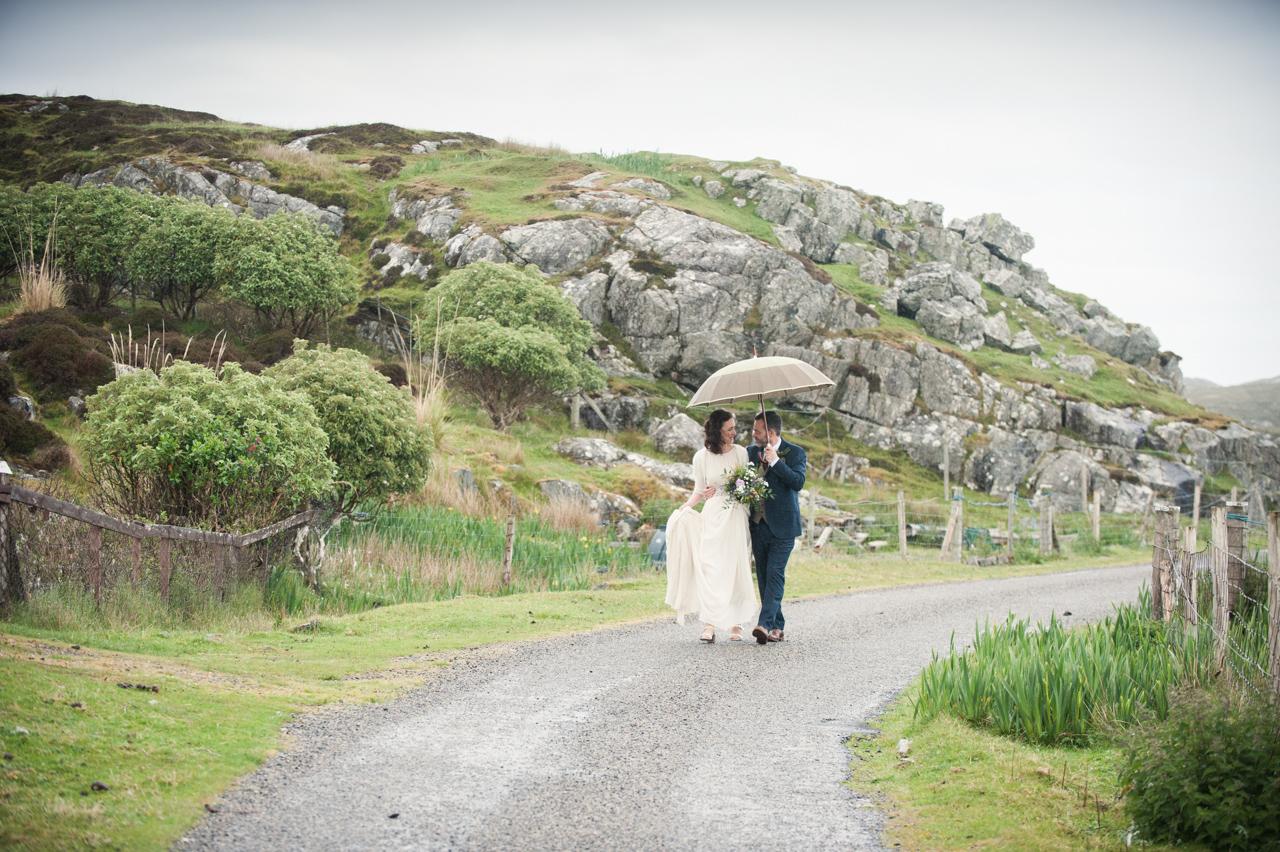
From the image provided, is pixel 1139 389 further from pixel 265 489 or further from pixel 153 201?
pixel 265 489

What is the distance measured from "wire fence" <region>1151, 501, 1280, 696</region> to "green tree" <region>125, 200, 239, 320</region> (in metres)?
38.3

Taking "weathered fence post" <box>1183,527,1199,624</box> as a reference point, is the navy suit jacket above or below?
above

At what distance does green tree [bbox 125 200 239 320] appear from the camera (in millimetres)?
38906

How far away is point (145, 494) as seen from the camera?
1212cm

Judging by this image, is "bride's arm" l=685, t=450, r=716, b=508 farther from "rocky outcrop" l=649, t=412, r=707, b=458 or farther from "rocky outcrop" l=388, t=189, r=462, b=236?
"rocky outcrop" l=388, t=189, r=462, b=236

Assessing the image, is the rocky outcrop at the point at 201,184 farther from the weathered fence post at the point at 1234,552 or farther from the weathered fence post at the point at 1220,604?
the weathered fence post at the point at 1220,604

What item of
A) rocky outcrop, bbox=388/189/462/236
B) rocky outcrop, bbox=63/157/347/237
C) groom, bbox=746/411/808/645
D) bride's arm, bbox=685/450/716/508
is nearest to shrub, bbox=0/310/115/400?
bride's arm, bbox=685/450/716/508

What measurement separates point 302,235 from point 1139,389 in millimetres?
56826

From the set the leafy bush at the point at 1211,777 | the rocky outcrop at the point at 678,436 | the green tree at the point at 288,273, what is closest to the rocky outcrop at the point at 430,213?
the green tree at the point at 288,273

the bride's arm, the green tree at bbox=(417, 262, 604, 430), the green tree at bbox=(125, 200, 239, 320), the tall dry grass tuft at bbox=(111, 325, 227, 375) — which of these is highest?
the green tree at bbox=(125, 200, 239, 320)

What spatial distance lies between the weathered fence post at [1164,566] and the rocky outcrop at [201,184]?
55.5 m

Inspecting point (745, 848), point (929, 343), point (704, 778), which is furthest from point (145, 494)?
point (929, 343)

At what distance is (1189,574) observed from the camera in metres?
8.97

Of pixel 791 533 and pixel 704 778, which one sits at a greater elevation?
pixel 791 533
